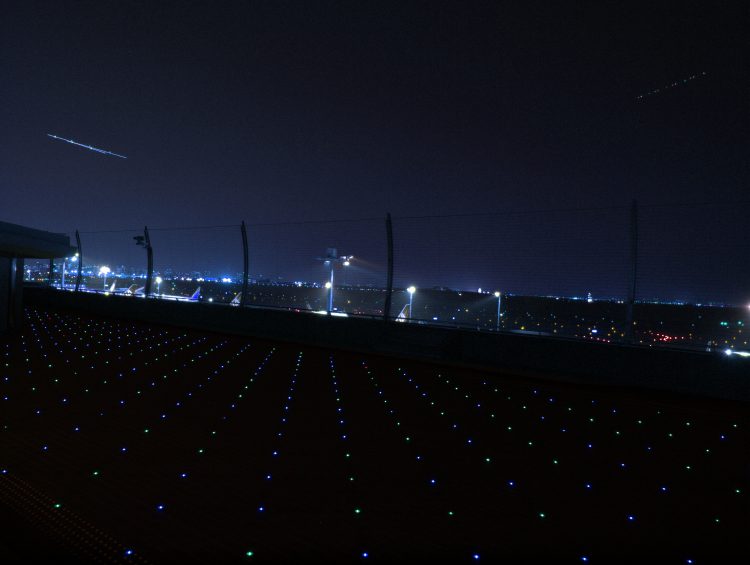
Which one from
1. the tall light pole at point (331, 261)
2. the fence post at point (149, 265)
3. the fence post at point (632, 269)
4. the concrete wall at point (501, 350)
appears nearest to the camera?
the concrete wall at point (501, 350)

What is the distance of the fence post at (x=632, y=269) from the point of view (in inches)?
239

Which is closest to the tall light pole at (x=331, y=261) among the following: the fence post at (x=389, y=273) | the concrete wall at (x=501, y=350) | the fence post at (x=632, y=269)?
the concrete wall at (x=501, y=350)

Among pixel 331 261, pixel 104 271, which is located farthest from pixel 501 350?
pixel 104 271

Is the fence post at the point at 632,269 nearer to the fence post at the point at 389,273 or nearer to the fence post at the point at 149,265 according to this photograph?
the fence post at the point at 389,273

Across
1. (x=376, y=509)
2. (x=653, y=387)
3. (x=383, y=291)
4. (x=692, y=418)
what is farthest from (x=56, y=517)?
(x=383, y=291)

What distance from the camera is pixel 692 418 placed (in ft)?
14.7

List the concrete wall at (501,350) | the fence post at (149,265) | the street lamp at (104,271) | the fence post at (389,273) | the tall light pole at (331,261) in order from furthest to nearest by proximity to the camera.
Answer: the street lamp at (104,271) → the fence post at (149,265) → the tall light pole at (331,261) → the fence post at (389,273) → the concrete wall at (501,350)

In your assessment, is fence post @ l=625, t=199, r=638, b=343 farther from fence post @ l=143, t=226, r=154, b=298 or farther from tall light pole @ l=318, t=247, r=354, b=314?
fence post @ l=143, t=226, r=154, b=298

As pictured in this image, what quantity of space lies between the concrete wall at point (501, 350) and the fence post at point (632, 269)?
25cm

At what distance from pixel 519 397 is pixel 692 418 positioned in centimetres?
143

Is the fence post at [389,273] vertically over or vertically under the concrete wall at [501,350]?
over

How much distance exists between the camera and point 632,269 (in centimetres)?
631

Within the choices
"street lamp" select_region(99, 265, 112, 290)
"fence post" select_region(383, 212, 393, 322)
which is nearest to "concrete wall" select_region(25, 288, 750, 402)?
"fence post" select_region(383, 212, 393, 322)

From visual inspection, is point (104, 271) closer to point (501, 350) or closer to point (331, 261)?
point (331, 261)
